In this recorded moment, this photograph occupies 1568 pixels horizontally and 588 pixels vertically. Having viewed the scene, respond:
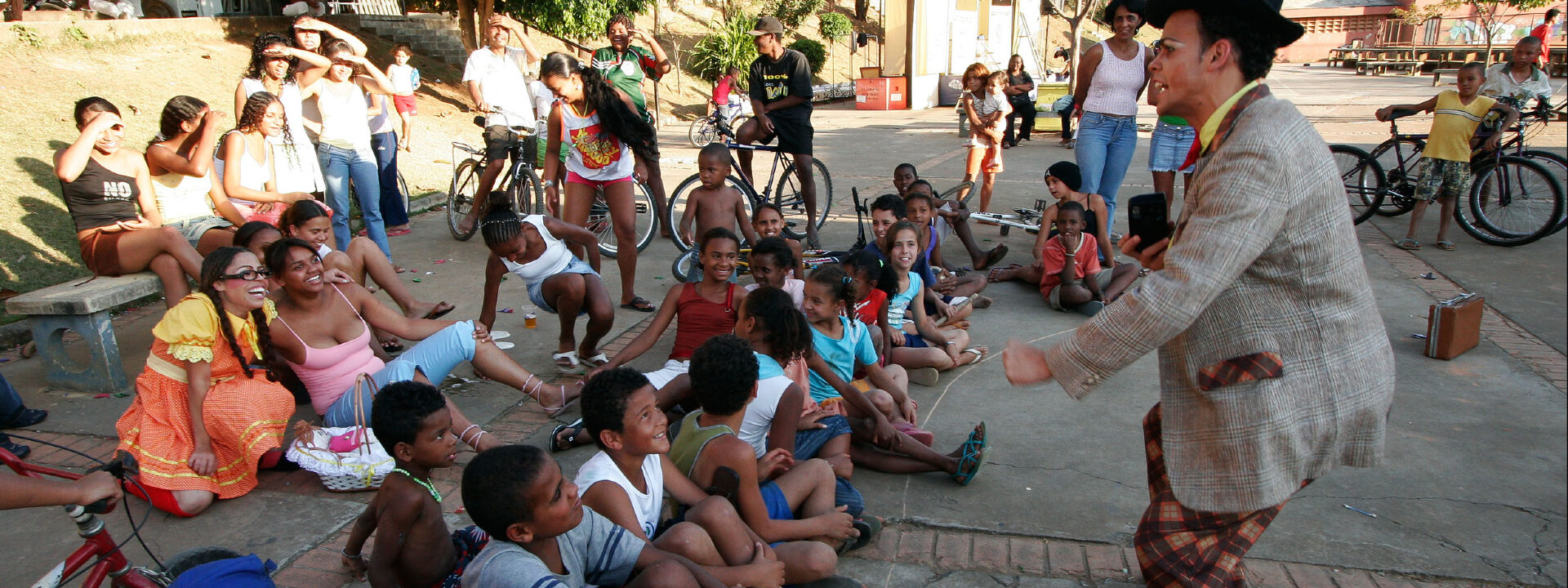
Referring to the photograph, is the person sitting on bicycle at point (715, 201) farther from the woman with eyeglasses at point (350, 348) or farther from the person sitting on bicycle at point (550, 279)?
the woman with eyeglasses at point (350, 348)

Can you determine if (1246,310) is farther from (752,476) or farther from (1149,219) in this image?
(752,476)

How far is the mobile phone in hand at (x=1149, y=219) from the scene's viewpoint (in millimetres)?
2465

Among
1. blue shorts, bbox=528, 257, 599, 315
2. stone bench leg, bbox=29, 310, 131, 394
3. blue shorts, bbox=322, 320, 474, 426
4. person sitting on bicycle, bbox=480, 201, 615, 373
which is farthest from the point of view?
blue shorts, bbox=528, 257, 599, 315

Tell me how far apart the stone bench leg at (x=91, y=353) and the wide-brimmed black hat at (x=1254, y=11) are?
4927 millimetres

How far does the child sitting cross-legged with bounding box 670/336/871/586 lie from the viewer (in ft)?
9.30

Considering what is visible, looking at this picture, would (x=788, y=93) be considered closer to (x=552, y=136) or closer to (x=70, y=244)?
(x=552, y=136)

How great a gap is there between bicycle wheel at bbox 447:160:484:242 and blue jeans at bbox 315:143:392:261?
1.00m

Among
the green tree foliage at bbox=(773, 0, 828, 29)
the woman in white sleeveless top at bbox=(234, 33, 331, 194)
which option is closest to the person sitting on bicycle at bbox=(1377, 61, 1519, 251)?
the woman in white sleeveless top at bbox=(234, 33, 331, 194)

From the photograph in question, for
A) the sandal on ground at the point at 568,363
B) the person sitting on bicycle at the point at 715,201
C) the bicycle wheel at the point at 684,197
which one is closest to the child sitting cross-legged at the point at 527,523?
the sandal on ground at the point at 568,363

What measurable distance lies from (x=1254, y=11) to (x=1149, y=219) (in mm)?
635

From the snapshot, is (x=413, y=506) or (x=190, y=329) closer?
(x=413, y=506)

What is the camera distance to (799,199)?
8.02 m

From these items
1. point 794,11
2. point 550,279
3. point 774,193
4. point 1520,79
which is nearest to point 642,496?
point 550,279

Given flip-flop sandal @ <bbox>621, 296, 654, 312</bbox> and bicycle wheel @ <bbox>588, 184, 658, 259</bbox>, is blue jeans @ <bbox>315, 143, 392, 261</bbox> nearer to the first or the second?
bicycle wheel @ <bbox>588, 184, 658, 259</bbox>
